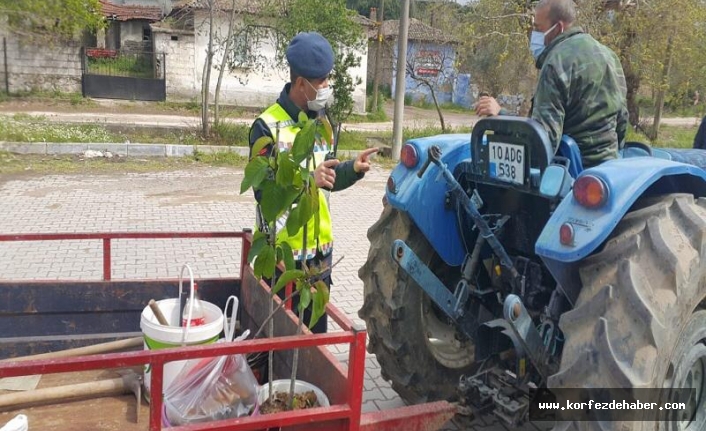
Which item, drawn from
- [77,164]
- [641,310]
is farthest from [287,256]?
[77,164]

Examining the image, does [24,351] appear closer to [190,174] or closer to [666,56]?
[190,174]

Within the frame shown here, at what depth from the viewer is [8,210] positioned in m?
8.34

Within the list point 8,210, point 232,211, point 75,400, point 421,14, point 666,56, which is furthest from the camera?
point 421,14

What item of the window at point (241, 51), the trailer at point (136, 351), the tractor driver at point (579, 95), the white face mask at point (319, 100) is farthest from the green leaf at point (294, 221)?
the window at point (241, 51)

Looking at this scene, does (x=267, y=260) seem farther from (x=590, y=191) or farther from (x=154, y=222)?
(x=154, y=222)

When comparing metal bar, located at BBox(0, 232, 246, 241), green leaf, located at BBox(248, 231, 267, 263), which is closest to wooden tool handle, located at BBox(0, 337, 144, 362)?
metal bar, located at BBox(0, 232, 246, 241)

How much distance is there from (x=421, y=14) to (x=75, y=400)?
126ft

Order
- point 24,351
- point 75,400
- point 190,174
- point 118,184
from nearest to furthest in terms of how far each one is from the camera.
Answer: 1. point 75,400
2. point 24,351
3. point 118,184
4. point 190,174

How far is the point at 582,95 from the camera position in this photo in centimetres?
297

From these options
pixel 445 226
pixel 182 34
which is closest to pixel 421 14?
pixel 182 34

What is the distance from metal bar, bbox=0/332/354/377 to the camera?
1745mm

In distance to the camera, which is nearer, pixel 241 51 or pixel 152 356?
pixel 152 356

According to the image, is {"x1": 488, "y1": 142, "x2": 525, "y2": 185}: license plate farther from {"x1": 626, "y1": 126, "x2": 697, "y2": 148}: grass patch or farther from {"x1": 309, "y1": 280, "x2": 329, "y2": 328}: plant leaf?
{"x1": 626, "y1": 126, "x2": 697, "y2": 148}: grass patch

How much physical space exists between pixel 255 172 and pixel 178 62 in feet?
76.6
